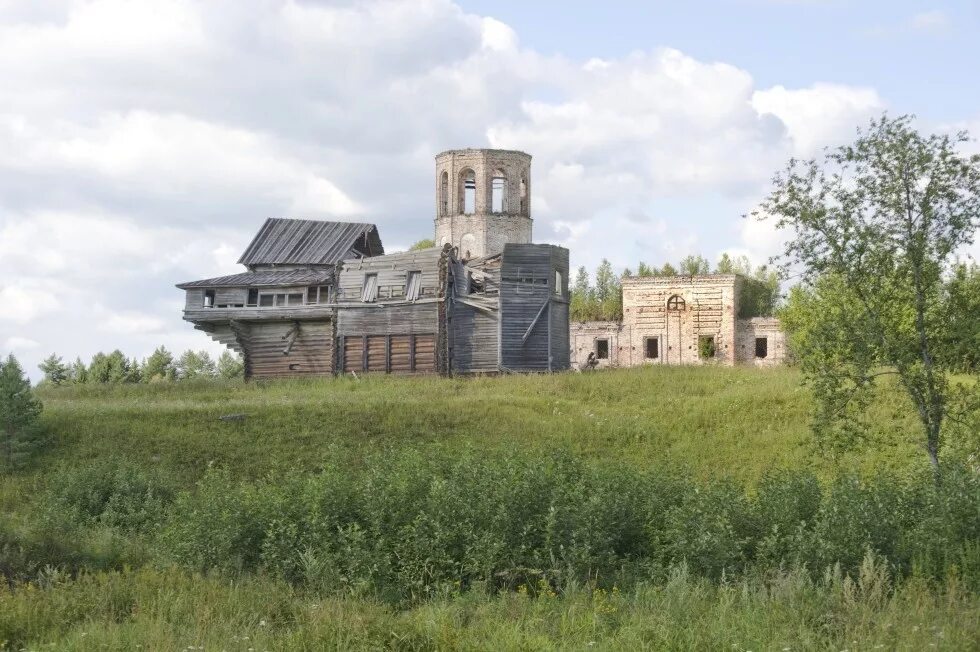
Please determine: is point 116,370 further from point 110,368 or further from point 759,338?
point 759,338

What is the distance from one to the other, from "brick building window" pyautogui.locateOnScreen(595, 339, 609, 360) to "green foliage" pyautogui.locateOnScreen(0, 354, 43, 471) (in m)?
34.7

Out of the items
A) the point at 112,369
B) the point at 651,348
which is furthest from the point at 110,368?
the point at 651,348

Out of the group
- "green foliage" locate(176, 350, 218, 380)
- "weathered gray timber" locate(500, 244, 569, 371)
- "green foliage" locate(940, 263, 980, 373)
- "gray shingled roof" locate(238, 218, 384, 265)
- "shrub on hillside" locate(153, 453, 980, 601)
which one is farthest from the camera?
"green foliage" locate(176, 350, 218, 380)

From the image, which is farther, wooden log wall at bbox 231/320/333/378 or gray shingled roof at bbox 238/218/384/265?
gray shingled roof at bbox 238/218/384/265

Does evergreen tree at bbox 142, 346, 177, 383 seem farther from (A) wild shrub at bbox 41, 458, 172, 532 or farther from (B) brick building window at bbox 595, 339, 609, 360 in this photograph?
(A) wild shrub at bbox 41, 458, 172, 532

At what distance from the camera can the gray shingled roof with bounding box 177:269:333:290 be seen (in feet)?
135

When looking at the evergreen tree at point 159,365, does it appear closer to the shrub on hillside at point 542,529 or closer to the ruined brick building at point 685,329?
the ruined brick building at point 685,329

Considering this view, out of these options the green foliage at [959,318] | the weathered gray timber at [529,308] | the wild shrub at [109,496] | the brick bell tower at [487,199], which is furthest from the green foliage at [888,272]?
the brick bell tower at [487,199]

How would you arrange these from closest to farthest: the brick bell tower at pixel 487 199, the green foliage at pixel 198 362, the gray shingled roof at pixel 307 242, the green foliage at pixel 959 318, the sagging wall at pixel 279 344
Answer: the green foliage at pixel 959 318 → the sagging wall at pixel 279 344 → the gray shingled roof at pixel 307 242 → the brick bell tower at pixel 487 199 → the green foliage at pixel 198 362

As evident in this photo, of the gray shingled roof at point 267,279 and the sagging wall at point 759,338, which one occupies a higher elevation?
the gray shingled roof at point 267,279

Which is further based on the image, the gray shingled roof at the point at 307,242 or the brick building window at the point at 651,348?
the brick building window at the point at 651,348

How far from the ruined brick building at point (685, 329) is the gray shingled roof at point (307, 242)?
14.5 meters

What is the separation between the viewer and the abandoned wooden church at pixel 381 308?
38.4 m

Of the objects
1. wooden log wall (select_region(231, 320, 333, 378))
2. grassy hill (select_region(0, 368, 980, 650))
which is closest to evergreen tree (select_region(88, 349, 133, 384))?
wooden log wall (select_region(231, 320, 333, 378))
